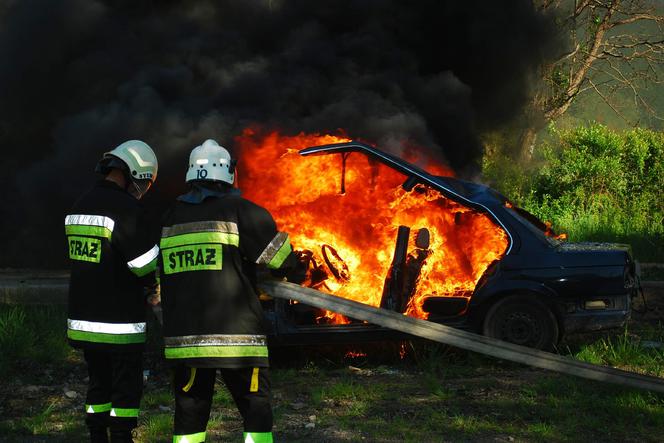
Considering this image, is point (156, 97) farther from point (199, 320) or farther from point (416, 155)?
point (199, 320)

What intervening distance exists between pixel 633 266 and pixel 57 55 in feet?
27.1

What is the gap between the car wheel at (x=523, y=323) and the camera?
6.71 meters

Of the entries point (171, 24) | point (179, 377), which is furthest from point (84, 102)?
Answer: point (179, 377)

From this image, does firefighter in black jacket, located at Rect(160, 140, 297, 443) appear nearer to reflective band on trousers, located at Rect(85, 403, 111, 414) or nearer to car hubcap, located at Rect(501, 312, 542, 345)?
reflective band on trousers, located at Rect(85, 403, 111, 414)

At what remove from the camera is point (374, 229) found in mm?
7191

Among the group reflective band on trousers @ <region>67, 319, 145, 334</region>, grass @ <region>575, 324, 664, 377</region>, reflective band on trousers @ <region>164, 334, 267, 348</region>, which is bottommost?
grass @ <region>575, 324, 664, 377</region>

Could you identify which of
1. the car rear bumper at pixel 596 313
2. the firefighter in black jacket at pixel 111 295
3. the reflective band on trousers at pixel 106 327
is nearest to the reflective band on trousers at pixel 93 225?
the firefighter in black jacket at pixel 111 295

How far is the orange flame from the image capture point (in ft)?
22.7

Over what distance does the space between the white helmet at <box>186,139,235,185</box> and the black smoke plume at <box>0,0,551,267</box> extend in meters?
6.07

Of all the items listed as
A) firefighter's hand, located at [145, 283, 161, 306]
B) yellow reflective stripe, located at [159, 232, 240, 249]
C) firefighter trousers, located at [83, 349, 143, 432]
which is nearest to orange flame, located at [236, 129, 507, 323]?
firefighter's hand, located at [145, 283, 161, 306]

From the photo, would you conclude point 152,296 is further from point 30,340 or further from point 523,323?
point 523,323

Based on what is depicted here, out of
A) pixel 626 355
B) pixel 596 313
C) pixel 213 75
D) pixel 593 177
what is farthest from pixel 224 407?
pixel 593 177

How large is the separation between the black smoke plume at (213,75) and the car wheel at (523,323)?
398cm

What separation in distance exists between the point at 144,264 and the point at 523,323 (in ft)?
11.5
